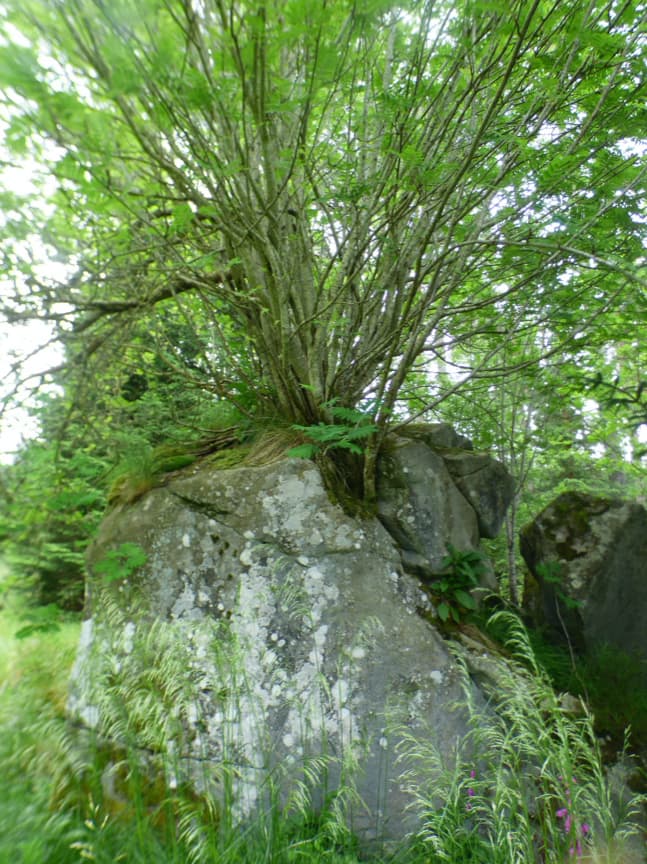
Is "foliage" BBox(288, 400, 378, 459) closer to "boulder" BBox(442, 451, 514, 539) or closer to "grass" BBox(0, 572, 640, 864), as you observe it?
"boulder" BBox(442, 451, 514, 539)

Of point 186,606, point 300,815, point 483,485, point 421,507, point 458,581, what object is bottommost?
point 300,815

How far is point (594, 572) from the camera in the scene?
462 cm

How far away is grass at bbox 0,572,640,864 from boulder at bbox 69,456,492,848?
200 millimetres

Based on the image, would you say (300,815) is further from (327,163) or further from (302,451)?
(327,163)

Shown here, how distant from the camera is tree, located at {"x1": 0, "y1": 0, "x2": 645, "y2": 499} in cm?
215

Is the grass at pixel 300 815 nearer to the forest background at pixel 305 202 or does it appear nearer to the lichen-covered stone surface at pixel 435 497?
the lichen-covered stone surface at pixel 435 497

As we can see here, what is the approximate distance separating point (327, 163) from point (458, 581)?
3.07 meters

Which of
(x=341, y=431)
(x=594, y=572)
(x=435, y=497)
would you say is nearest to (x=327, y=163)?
(x=341, y=431)

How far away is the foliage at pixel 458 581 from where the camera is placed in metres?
3.46

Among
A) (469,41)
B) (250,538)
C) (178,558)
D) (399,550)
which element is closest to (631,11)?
(469,41)

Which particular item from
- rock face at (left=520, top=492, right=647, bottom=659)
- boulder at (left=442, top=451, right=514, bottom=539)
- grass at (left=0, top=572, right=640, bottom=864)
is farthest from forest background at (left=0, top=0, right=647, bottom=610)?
grass at (left=0, top=572, right=640, bottom=864)

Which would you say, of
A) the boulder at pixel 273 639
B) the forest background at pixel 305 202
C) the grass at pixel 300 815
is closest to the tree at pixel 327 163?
the forest background at pixel 305 202

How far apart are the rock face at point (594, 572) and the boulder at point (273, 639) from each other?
1627 mm

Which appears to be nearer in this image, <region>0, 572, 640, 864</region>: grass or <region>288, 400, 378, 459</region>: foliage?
<region>0, 572, 640, 864</region>: grass
